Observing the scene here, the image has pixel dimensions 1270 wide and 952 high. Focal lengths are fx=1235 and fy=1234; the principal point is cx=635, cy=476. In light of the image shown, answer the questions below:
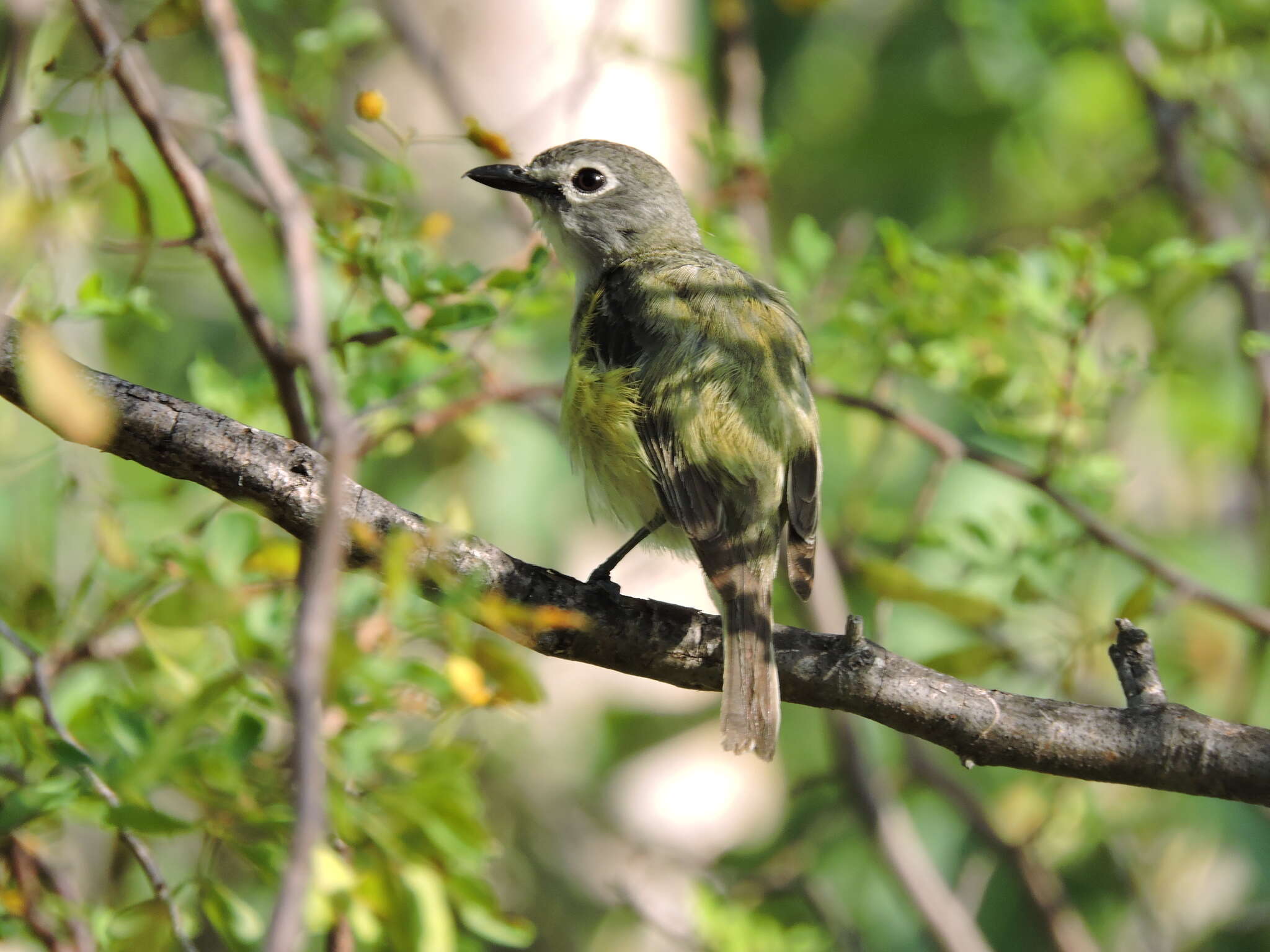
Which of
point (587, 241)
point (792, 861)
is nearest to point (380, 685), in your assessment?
point (587, 241)

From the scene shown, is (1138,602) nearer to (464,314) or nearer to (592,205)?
(464,314)

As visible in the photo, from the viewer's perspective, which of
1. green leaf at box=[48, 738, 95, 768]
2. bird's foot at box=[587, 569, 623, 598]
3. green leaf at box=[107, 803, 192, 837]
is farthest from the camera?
bird's foot at box=[587, 569, 623, 598]

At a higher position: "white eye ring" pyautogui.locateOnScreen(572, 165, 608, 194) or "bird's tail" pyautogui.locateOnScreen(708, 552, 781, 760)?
"white eye ring" pyautogui.locateOnScreen(572, 165, 608, 194)

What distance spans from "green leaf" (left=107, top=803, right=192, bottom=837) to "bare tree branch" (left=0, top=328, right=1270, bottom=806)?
1.73 feet

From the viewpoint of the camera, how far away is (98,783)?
2156 mm

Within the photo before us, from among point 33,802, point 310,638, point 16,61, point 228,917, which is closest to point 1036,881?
point 228,917

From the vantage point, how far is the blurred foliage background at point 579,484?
7.57 feet

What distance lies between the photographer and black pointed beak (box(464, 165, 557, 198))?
3.97 meters

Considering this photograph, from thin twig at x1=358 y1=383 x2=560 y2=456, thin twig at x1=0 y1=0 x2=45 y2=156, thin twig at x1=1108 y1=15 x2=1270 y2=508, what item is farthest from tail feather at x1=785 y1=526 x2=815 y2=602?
thin twig at x1=1108 y1=15 x2=1270 y2=508

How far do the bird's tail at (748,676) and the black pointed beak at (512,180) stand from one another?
6.02 feet

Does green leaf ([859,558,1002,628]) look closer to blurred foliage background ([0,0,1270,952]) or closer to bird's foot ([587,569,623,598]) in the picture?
blurred foliage background ([0,0,1270,952])

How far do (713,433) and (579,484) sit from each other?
7.20 feet

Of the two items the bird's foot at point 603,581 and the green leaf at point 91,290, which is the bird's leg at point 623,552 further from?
the green leaf at point 91,290

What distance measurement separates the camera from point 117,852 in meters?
3.29
